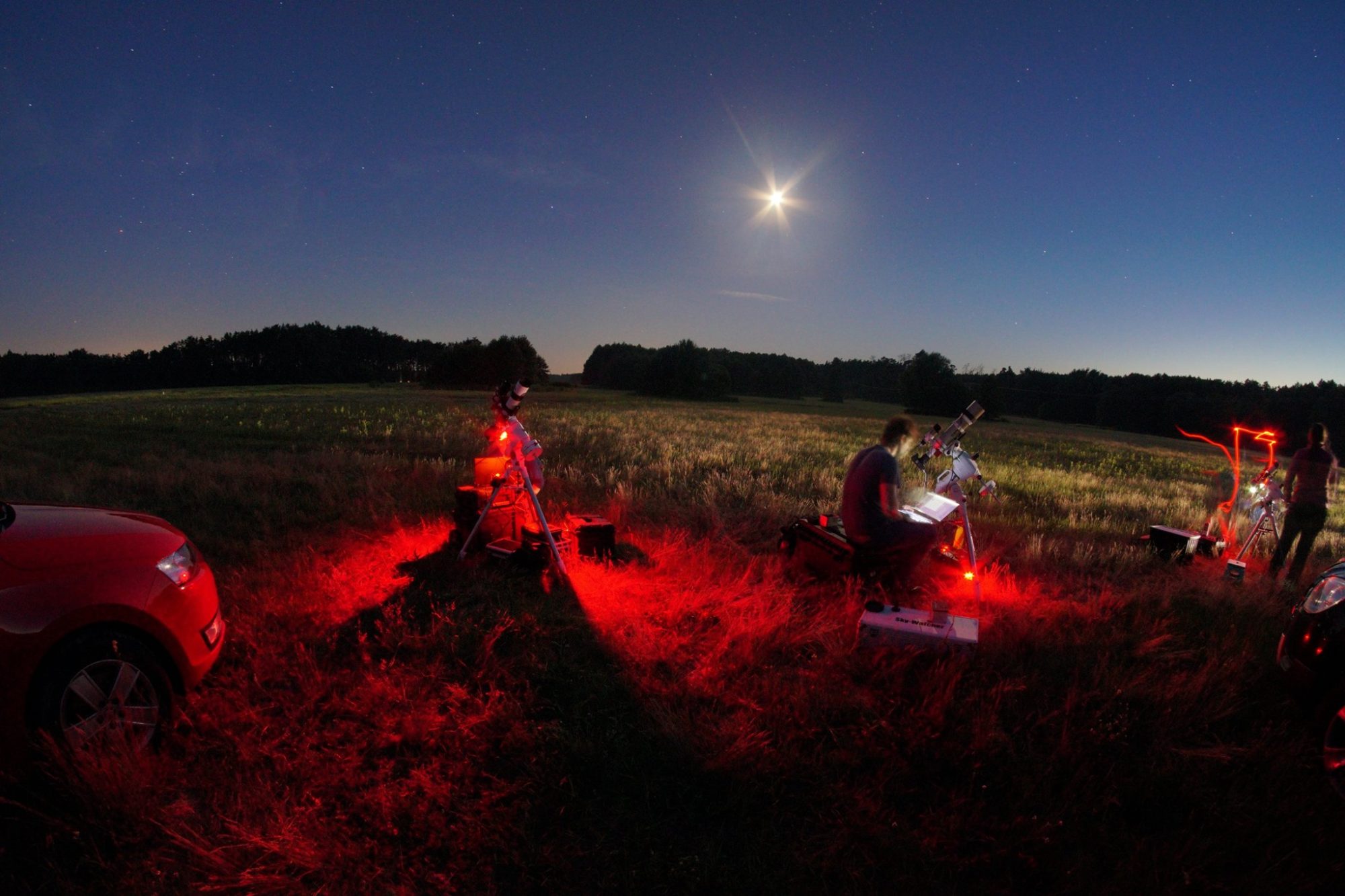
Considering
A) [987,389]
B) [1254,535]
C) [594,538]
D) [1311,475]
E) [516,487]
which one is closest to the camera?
[516,487]

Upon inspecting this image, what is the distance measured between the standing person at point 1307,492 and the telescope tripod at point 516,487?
9227mm

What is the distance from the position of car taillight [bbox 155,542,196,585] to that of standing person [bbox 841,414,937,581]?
17.1 feet

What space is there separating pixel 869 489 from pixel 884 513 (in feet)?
0.94

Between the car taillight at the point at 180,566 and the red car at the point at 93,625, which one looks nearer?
the red car at the point at 93,625

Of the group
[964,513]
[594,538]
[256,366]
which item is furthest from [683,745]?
[256,366]

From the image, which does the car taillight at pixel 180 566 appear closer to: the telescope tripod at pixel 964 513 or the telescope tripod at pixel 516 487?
the telescope tripod at pixel 516 487

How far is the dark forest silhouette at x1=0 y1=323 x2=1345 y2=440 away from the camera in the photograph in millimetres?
72438

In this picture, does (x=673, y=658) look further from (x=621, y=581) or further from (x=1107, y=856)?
(x=1107, y=856)

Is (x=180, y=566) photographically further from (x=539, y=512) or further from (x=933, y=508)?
(x=933, y=508)

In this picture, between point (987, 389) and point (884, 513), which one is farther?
point (987, 389)

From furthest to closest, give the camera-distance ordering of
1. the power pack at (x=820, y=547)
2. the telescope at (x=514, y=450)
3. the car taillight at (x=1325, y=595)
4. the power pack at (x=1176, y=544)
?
the power pack at (x=1176, y=544), the power pack at (x=820, y=547), the telescope at (x=514, y=450), the car taillight at (x=1325, y=595)

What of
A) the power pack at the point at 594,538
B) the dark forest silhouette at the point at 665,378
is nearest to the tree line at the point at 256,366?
the dark forest silhouette at the point at 665,378

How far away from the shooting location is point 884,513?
582 cm

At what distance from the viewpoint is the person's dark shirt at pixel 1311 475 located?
7.39 meters
